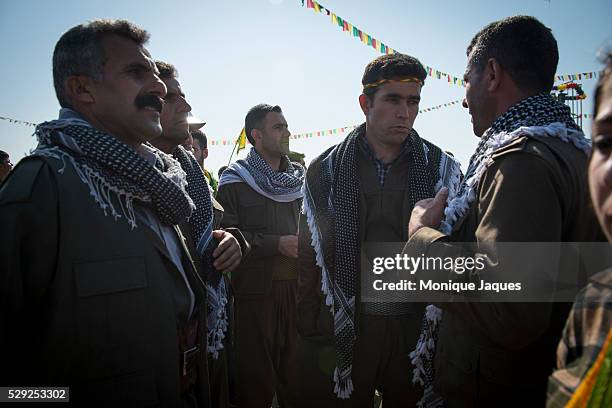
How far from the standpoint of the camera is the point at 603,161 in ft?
3.03

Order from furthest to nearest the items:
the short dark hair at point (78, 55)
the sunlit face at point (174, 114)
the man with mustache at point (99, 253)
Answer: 1. the sunlit face at point (174, 114)
2. the short dark hair at point (78, 55)
3. the man with mustache at point (99, 253)

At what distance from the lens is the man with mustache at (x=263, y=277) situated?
3.73 metres

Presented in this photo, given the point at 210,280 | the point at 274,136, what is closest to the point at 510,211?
the point at 210,280

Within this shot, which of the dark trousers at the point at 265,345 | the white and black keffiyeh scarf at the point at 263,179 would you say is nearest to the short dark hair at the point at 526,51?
the white and black keffiyeh scarf at the point at 263,179

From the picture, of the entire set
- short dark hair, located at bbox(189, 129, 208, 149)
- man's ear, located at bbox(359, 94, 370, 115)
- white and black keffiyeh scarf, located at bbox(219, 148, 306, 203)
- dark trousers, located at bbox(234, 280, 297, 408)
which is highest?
short dark hair, located at bbox(189, 129, 208, 149)

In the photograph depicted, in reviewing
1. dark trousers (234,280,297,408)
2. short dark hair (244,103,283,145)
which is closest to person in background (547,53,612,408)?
dark trousers (234,280,297,408)

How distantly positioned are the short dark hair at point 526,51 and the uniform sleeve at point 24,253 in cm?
213

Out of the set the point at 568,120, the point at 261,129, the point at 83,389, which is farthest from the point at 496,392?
the point at 261,129

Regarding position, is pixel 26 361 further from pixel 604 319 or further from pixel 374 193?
pixel 374 193

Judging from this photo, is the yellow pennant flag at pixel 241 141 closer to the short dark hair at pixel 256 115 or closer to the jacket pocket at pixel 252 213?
the short dark hair at pixel 256 115

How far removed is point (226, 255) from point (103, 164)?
Answer: 39.6 inches

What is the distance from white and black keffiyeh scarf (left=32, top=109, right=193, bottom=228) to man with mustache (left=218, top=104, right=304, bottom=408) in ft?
6.60

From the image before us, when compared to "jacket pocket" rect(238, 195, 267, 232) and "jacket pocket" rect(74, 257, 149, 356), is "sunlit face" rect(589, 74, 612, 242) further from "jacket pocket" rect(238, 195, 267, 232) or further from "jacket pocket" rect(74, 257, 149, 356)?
"jacket pocket" rect(238, 195, 267, 232)

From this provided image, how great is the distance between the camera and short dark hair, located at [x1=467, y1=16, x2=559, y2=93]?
1.77 m
